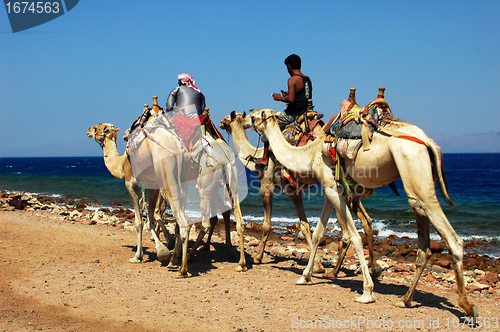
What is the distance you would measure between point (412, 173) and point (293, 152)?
236 cm

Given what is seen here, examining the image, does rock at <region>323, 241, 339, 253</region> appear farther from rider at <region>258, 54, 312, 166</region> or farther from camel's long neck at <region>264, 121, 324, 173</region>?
camel's long neck at <region>264, 121, 324, 173</region>

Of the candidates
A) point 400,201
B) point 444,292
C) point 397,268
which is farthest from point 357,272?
point 400,201

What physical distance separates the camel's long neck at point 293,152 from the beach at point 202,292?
2171 millimetres

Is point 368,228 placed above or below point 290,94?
below

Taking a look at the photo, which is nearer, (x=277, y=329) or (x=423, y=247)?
(x=277, y=329)

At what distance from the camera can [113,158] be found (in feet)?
31.8

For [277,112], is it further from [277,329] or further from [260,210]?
[260,210]

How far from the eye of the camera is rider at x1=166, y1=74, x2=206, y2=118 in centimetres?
866

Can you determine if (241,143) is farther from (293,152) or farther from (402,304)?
(402,304)

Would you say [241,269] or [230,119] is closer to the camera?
[241,269]

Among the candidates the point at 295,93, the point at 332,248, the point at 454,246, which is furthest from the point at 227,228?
the point at 454,246

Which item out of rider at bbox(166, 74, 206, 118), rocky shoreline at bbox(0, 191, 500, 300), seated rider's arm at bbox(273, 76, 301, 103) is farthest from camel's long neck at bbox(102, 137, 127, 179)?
seated rider's arm at bbox(273, 76, 301, 103)

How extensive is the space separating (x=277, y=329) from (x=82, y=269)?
453cm

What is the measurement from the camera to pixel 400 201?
28094 mm
